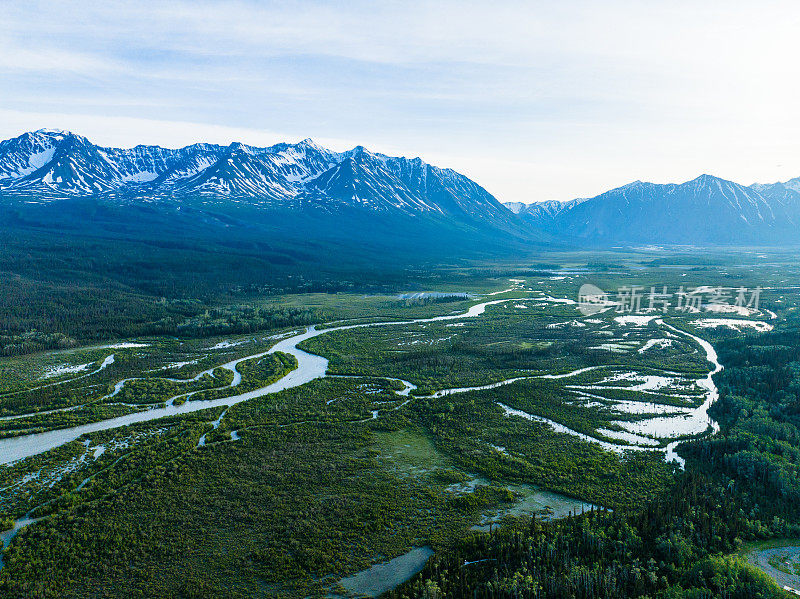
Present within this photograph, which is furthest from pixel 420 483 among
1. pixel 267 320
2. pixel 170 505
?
pixel 267 320

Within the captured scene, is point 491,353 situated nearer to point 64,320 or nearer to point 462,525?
point 462,525

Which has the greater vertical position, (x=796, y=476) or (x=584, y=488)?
(x=796, y=476)

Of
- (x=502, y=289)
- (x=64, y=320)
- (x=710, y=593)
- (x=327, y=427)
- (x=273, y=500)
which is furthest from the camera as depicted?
(x=502, y=289)

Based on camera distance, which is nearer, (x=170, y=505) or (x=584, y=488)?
(x=170, y=505)

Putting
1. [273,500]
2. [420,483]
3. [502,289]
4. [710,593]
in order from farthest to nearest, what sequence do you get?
1. [502,289]
2. [420,483]
3. [273,500]
4. [710,593]

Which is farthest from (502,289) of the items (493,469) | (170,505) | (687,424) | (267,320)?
(170,505)

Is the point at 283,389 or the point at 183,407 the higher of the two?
the point at 283,389

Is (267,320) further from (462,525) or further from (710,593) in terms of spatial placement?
(710,593)

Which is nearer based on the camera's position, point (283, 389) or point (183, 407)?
point (183, 407)

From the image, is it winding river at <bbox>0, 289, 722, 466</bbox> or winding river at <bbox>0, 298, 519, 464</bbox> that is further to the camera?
winding river at <bbox>0, 289, 722, 466</bbox>

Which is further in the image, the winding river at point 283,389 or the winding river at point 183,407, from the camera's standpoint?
the winding river at point 283,389
